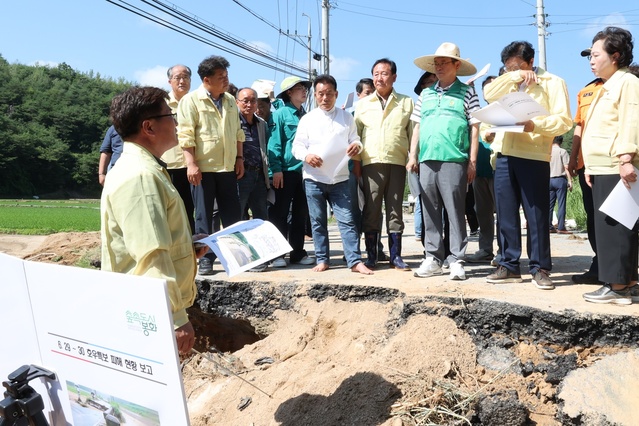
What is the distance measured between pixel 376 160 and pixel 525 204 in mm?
1451

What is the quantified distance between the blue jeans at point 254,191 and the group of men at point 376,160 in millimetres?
Result: 11

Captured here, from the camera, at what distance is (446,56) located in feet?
15.9

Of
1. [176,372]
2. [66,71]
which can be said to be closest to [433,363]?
[176,372]

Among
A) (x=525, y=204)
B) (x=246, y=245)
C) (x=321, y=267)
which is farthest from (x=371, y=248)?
(x=246, y=245)

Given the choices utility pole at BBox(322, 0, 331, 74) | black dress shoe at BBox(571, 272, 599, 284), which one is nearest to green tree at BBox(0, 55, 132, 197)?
utility pole at BBox(322, 0, 331, 74)

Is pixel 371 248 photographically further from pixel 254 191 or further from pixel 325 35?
pixel 325 35

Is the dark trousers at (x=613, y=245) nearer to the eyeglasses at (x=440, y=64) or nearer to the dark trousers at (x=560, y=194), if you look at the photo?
the eyeglasses at (x=440, y=64)

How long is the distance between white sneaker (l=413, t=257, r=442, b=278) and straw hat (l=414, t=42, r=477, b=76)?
1.67 meters

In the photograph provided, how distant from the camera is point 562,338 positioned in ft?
12.4

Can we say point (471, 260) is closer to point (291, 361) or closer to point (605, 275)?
point (605, 275)

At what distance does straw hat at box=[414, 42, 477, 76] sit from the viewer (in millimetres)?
4879

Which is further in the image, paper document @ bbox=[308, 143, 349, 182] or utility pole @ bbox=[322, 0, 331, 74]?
utility pole @ bbox=[322, 0, 331, 74]

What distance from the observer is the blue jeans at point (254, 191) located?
5930mm

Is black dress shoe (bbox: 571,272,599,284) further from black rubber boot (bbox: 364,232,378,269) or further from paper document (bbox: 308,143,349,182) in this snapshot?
paper document (bbox: 308,143,349,182)
